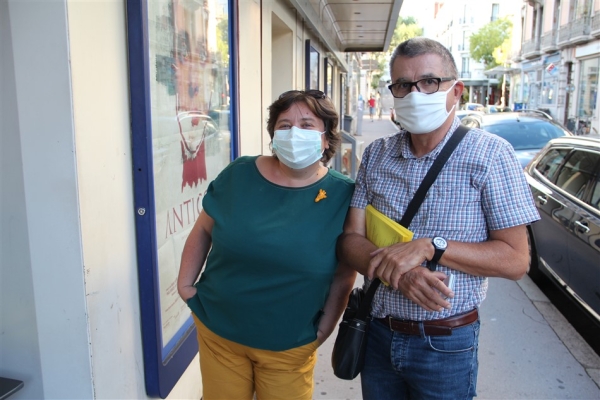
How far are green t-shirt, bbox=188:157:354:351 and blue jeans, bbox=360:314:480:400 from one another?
32 cm

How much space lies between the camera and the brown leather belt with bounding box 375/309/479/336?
1824mm

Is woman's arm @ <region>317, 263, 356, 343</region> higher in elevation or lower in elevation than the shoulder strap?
Answer: lower

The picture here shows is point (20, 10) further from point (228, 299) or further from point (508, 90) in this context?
point (508, 90)

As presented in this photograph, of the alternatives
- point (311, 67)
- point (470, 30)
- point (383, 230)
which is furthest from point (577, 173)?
point (470, 30)

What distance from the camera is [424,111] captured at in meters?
1.84

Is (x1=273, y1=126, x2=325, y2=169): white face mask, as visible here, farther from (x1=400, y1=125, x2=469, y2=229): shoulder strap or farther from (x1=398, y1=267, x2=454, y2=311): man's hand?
(x1=398, y1=267, x2=454, y2=311): man's hand

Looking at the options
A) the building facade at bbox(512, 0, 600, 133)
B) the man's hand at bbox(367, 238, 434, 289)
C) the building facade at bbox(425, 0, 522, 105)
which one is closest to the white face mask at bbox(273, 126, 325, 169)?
the man's hand at bbox(367, 238, 434, 289)

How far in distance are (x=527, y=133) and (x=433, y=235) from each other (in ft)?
26.2

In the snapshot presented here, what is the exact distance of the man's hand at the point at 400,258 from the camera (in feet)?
5.51

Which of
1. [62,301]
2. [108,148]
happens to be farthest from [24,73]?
[62,301]

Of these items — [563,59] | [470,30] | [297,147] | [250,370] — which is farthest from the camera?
[470,30]

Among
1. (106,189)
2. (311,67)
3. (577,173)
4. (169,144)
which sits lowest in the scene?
(577,173)

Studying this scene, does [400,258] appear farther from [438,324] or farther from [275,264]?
[275,264]

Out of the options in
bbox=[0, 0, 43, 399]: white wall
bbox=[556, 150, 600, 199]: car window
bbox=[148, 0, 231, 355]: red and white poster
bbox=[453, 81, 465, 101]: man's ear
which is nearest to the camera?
bbox=[0, 0, 43, 399]: white wall
